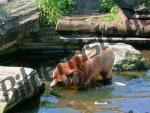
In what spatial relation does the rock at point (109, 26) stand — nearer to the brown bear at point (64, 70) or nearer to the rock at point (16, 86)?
the brown bear at point (64, 70)

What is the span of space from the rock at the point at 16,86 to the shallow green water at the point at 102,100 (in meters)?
0.29

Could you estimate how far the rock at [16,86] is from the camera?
24.9 ft

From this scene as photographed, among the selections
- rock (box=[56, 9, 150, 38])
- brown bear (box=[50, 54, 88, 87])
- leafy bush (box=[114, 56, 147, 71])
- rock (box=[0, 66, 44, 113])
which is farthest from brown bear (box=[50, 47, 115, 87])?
rock (box=[56, 9, 150, 38])

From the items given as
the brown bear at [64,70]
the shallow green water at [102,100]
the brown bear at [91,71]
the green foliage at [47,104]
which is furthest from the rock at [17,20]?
the green foliage at [47,104]

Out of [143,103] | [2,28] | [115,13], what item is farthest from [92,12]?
[143,103]

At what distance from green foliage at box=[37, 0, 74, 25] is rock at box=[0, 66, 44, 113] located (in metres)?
5.54

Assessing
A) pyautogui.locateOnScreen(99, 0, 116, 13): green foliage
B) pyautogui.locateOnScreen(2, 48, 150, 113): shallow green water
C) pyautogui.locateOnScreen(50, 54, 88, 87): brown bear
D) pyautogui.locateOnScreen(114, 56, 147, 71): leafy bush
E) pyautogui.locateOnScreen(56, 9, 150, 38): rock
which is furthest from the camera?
pyautogui.locateOnScreen(99, 0, 116, 13): green foliage

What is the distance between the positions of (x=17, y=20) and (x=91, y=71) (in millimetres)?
2558

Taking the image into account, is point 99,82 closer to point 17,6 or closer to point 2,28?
point 2,28

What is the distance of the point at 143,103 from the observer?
8883 millimetres

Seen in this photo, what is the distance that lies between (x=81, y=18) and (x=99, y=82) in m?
3.30

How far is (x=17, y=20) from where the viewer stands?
11680mm

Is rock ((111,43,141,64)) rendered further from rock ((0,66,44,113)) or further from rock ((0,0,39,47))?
rock ((0,66,44,113))

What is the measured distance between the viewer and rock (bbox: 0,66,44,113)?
7596 mm
